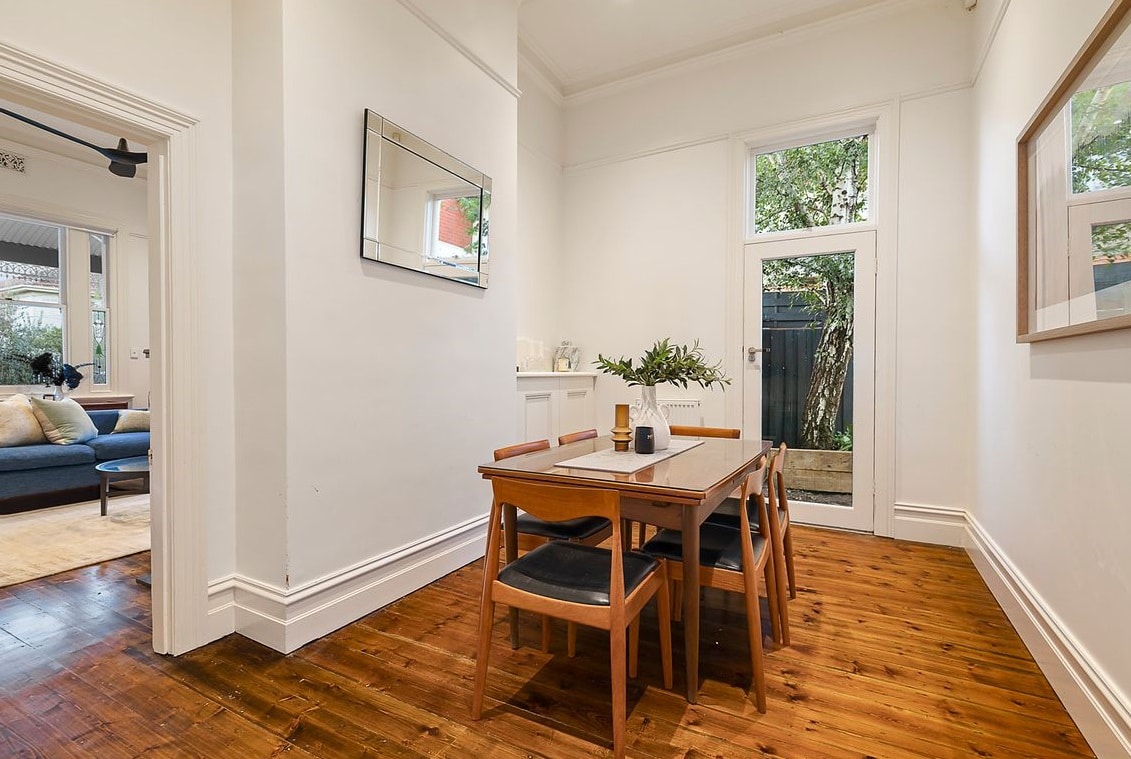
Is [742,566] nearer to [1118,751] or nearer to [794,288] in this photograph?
[1118,751]

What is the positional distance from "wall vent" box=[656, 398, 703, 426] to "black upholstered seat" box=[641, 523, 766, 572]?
1964mm

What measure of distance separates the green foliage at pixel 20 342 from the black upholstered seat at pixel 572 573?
588 centimetres

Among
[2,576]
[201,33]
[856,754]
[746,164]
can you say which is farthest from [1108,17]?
[2,576]

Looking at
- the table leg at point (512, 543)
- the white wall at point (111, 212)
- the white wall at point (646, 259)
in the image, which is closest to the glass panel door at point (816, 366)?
the white wall at point (646, 259)

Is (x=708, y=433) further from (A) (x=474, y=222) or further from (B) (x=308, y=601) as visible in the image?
(B) (x=308, y=601)

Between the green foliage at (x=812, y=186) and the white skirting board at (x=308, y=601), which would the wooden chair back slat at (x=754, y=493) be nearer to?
the white skirting board at (x=308, y=601)

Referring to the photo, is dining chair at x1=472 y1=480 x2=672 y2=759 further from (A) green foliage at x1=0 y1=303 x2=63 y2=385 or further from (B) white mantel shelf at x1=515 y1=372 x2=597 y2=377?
(A) green foliage at x1=0 y1=303 x2=63 y2=385

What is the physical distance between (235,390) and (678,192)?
335 centimetres

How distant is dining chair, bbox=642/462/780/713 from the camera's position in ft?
5.51

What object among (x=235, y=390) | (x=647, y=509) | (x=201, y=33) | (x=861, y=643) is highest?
(x=201, y=33)

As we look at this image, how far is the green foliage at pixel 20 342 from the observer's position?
4.85m

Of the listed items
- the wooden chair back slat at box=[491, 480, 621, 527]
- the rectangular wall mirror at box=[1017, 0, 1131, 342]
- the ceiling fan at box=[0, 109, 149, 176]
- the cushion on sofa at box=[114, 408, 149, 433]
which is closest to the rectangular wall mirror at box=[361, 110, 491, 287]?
the ceiling fan at box=[0, 109, 149, 176]

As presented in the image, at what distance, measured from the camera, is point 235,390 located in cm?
215

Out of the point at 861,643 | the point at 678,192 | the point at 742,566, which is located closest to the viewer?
the point at 742,566
